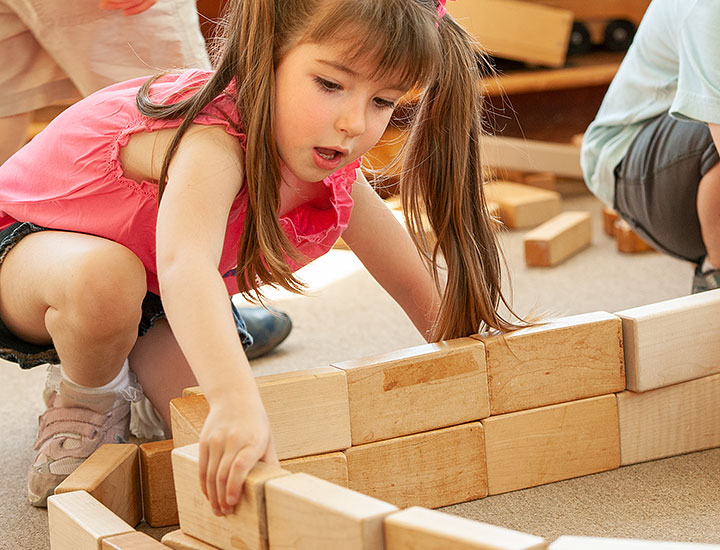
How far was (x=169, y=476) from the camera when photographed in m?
0.87

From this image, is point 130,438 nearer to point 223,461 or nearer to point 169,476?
point 169,476

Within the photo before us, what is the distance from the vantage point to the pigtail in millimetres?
945

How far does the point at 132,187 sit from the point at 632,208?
0.77 metres

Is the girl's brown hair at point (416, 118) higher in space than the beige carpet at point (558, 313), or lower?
higher

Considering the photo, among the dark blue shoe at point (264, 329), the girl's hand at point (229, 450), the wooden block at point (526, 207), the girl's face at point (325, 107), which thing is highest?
the girl's face at point (325, 107)

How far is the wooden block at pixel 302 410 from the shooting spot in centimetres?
77

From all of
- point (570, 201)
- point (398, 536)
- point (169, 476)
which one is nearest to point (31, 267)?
point (169, 476)

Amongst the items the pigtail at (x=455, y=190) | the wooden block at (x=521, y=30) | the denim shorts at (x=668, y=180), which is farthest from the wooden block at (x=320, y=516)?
the wooden block at (x=521, y=30)

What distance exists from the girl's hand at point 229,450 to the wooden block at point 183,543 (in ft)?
0.18

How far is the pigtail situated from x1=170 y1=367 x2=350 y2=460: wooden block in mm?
183

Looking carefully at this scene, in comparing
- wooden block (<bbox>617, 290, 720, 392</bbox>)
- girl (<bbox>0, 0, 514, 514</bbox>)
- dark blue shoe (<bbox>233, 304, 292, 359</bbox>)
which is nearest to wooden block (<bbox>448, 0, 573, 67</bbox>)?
dark blue shoe (<bbox>233, 304, 292, 359</bbox>)

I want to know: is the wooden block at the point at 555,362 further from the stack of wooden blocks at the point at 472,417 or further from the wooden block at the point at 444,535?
the wooden block at the point at 444,535

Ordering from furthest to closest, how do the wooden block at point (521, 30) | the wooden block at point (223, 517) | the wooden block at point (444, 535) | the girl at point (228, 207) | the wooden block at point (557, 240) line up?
1. the wooden block at point (521, 30)
2. the wooden block at point (557, 240)
3. the girl at point (228, 207)
4. the wooden block at point (223, 517)
5. the wooden block at point (444, 535)

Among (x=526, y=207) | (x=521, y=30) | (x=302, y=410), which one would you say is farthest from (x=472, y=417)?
(x=521, y=30)
